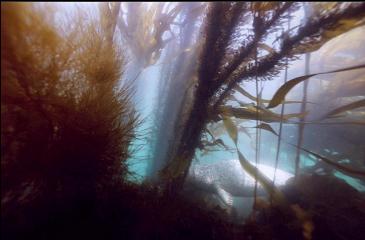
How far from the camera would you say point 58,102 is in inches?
82.2

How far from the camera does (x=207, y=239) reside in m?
2.46

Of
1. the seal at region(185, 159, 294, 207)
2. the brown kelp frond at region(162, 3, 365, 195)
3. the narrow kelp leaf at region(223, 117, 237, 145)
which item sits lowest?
the seal at region(185, 159, 294, 207)

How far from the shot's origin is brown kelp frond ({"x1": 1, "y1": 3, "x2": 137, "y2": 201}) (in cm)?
164

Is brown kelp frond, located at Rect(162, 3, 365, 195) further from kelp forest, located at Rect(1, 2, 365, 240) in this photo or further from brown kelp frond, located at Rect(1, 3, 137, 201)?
brown kelp frond, located at Rect(1, 3, 137, 201)

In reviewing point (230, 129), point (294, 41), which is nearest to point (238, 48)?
point (294, 41)

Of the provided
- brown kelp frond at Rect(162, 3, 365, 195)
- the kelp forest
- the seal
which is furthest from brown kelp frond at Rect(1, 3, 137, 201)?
the seal

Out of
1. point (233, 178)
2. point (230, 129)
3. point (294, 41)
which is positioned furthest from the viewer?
point (233, 178)

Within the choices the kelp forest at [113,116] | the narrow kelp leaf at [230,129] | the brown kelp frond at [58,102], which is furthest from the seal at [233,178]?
the brown kelp frond at [58,102]

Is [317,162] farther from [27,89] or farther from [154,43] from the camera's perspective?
[27,89]

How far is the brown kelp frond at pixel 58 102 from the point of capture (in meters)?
1.64

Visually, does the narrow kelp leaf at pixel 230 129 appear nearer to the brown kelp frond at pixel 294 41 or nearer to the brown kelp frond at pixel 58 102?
the brown kelp frond at pixel 294 41

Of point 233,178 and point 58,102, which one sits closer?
point 58,102

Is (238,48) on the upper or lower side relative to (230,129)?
upper

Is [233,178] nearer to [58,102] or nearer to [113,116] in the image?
[113,116]
